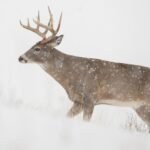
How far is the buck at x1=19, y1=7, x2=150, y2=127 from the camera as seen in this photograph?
884 centimetres

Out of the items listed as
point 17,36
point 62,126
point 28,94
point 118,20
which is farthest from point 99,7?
point 62,126

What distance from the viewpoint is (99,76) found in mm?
8891

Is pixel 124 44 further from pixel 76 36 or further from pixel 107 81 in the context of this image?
pixel 107 81

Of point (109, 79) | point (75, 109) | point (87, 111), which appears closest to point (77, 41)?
point (109, 79)

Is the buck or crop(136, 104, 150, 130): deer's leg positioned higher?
the buck

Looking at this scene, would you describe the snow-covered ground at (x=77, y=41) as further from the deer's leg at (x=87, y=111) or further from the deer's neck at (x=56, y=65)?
the deer's leg at (x=87, y=111)

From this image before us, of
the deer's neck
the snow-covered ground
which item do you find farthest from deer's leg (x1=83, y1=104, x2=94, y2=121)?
the snow-covered ground

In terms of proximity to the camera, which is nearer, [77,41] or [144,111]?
[144,111]

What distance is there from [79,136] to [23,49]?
1062cm

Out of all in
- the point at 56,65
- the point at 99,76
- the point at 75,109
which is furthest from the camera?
the point at 56,65

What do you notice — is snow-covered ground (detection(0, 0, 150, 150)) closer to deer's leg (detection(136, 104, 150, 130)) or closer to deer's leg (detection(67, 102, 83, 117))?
deer's leg (detection(136, 104, 150, 130))

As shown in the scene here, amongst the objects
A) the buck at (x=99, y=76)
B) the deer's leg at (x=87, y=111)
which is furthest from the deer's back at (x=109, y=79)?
the deer's leg at (x=87, y=111)

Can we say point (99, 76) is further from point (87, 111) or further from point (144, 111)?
point (144, 111)

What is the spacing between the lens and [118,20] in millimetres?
18547
